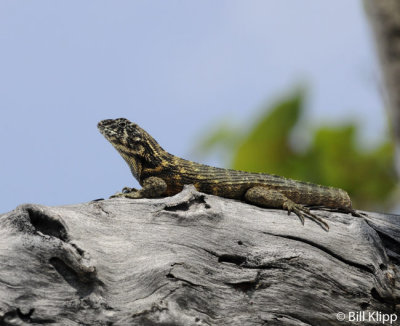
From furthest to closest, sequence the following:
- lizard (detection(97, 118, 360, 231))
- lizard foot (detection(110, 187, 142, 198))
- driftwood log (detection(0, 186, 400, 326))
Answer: lizard (detection(97, 118, 360, 231)) → lizard foot (detection(110, 187, 142, 198)) → driftwood log (detection(0, 186, 400, 326))

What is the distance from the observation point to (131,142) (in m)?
8.41

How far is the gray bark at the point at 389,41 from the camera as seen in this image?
7.93 feet

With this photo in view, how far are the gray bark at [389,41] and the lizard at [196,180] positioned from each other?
483cm

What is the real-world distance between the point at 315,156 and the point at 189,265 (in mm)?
9352

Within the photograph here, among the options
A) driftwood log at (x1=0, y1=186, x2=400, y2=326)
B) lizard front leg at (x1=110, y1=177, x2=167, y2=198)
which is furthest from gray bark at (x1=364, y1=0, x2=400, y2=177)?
lizard front leg at (x1=110, y1=177, x2=167, y2=198)

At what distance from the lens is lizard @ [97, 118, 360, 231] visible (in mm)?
7594

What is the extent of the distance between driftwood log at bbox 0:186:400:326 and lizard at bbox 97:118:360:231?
0.89 m

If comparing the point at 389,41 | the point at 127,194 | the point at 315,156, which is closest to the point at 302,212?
the point at 127,194

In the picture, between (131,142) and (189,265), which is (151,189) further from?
(189,265)

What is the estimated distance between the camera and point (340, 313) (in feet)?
19.4

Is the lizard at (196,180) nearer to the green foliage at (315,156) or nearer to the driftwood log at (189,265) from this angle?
the driftwood log at (189,265)

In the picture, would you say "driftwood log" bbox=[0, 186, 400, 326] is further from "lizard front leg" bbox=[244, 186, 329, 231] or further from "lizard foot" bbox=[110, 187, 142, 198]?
"lizard foot" bbox=[110, 187, 142, 198]

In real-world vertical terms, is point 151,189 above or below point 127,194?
above

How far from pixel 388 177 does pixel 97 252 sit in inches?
438
